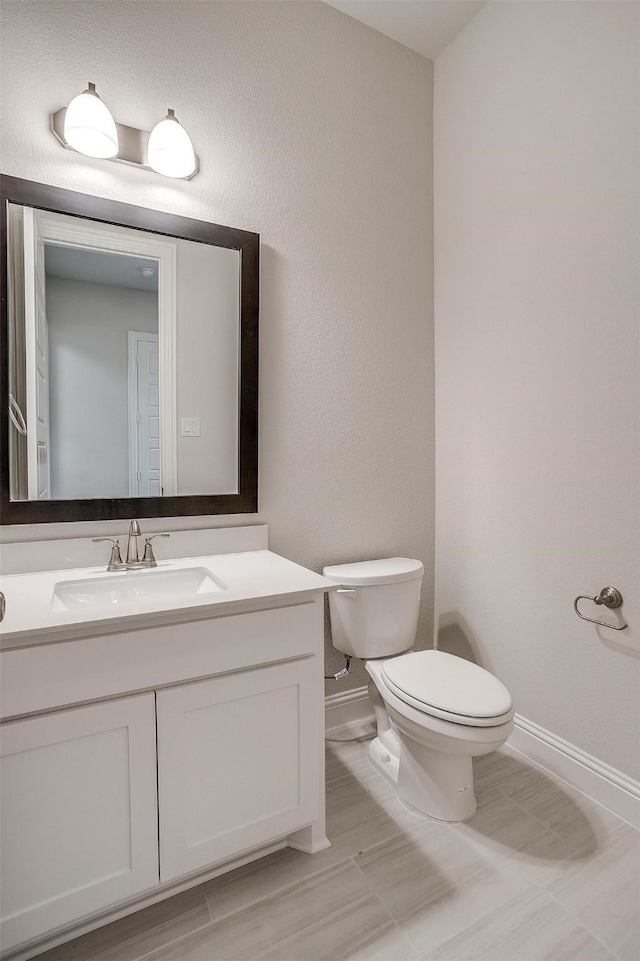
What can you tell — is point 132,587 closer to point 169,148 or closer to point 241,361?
point 241,361

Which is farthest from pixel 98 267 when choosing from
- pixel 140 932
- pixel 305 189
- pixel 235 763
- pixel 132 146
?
pixel 140 932

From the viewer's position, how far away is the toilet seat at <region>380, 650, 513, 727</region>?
1.38 metres

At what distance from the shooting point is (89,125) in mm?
1428

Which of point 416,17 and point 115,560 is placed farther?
point 416,17

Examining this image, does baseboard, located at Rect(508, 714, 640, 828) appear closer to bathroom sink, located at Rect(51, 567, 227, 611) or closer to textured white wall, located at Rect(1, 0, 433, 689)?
textured white wall, located at Rect(1, 0, 433, 689)

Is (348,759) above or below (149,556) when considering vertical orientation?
below

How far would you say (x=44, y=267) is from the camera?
1468mm

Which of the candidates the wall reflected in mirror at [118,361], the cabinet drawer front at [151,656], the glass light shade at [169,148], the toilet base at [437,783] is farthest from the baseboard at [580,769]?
the glass light shade at [169,148]

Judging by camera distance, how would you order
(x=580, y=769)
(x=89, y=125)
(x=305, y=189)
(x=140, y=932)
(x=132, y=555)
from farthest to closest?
(x=305, y=189) < (x=580, y=769) < (x=132, y=555) < (x=89, y=125) < (x=140, y=932)

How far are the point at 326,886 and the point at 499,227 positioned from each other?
2208 mm

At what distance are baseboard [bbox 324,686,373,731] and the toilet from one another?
0.10 m

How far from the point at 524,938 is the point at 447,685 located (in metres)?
0.57

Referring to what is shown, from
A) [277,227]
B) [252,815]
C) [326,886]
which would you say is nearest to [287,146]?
[277,227]

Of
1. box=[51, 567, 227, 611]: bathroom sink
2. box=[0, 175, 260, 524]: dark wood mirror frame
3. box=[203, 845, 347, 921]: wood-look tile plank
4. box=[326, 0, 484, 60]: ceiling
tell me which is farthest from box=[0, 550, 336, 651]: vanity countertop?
box=[326, 0, 484, 60]: ceiling
